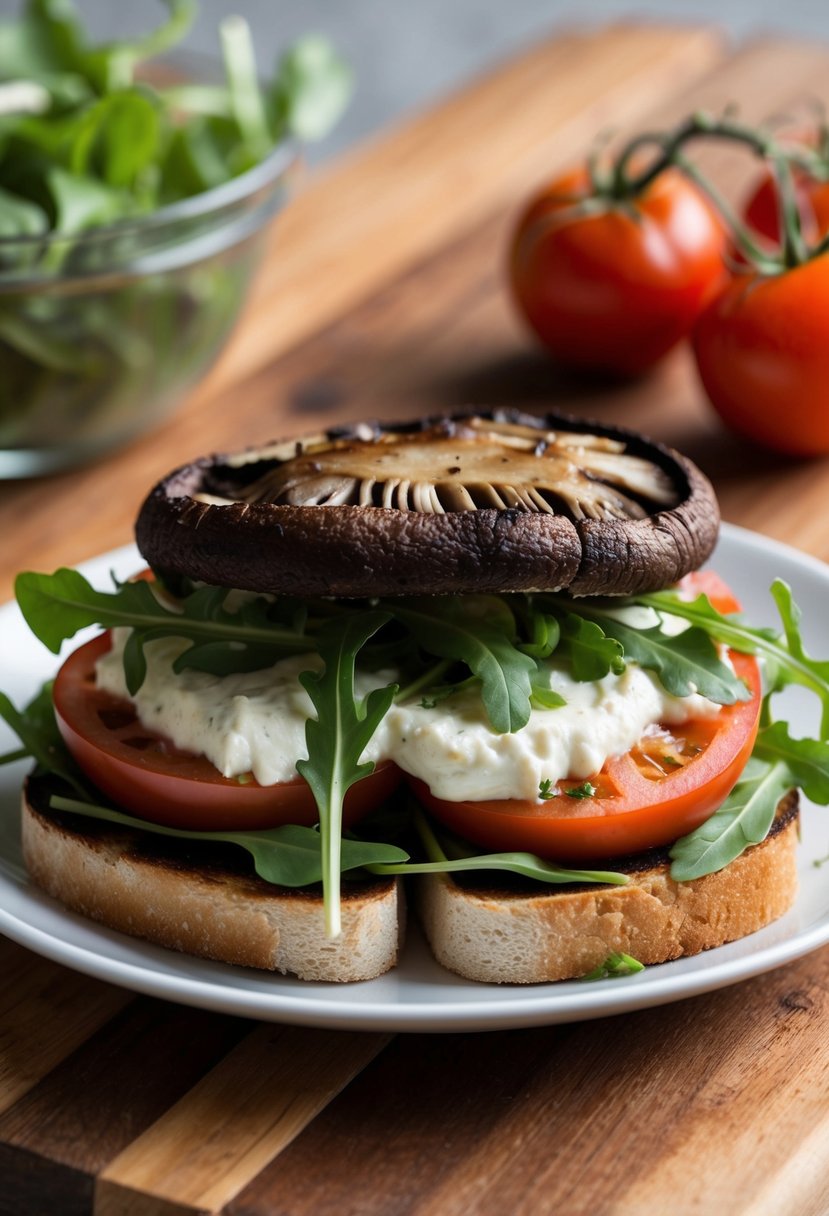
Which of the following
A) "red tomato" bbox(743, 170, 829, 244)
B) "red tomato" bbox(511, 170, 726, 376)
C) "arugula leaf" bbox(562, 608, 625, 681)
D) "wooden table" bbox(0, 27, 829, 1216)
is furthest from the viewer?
"red tomato" bbox(743, 170, 829, 244)

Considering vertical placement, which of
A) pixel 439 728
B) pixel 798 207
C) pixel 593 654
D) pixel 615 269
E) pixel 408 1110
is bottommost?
pixel 798 207

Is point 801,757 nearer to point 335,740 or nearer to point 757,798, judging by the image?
point 757,798

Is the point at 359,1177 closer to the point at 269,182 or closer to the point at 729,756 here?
the point at 729,756

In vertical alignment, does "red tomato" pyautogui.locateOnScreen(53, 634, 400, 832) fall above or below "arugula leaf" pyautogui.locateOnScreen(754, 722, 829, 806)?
above

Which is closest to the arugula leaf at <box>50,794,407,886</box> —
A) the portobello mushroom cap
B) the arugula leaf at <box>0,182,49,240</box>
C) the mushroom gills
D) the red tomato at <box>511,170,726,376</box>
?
the portobello mushroom cap

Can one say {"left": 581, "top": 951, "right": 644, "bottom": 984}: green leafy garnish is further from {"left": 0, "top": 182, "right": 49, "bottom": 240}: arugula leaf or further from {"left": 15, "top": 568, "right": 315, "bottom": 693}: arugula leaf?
{"left": 0, "top": 182, "right": 49, "bottom": 240}: arugula leaf

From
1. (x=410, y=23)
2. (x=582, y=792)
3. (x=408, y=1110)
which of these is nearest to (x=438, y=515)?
(x=582, y=792)

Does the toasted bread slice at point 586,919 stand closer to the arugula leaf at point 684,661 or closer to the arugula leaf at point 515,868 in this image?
the arugula leaf at point 515,868
